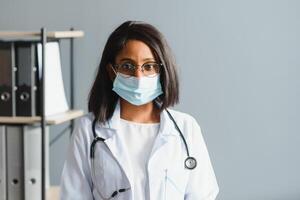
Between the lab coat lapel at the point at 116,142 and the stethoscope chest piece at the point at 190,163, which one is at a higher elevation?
the lab coat lapel at the point at 116,142

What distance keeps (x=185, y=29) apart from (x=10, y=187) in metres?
1.02

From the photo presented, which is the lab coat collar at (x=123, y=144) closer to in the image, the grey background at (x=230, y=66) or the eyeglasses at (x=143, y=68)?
the eyeglasses at (x=143, y=68)

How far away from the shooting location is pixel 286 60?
2635 mm

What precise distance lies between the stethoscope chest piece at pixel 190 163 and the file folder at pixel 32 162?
103 cm

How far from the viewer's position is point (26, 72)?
2.40 m

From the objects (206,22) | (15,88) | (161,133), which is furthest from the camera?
(206,22)

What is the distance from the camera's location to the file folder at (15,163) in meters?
2.45

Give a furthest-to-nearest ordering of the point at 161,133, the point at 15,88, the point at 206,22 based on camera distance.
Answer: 1. the point at 206,22
2. the point at 15,88
3. the point at 161,133

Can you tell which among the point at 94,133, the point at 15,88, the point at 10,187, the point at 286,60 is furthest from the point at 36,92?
the point at 286,60

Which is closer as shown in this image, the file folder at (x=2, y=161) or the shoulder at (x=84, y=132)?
the shoulder at (x=84, y=132)

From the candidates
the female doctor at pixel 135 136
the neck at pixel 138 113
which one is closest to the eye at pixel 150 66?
the female doctor at pixel 135 136

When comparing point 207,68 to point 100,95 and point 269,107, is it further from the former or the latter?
point 100,95

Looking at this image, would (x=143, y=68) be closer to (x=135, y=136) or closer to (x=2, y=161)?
(x=135, y=136)

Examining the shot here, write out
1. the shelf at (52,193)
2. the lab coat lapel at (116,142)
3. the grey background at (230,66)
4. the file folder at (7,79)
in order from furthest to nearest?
1. the grey background at (230,66)
2. the shelf at (52,193)
3. the file folder at (7,79)
4. the lab coat lapel at (116,142)
